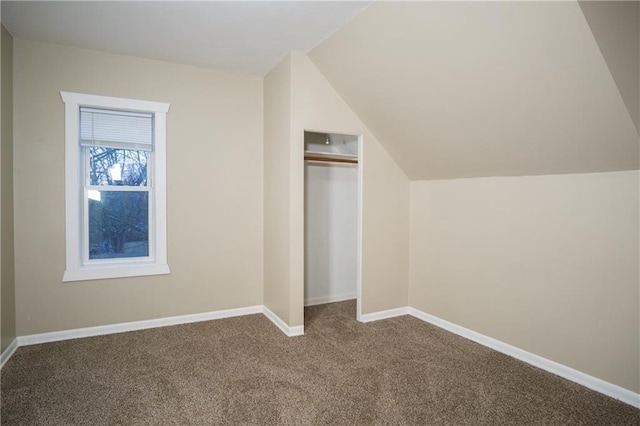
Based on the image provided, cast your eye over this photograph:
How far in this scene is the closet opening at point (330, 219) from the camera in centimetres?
435

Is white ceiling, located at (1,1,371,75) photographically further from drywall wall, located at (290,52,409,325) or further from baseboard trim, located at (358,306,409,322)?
baseboard trim, located at (358,306,409,322)

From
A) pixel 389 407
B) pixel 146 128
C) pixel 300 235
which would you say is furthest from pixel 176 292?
pixel 389 407

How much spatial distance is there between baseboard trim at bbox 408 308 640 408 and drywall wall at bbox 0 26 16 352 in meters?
3.78

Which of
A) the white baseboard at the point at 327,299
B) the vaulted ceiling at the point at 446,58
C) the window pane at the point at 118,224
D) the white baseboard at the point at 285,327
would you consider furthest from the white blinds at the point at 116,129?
the white baseboard at the point at 327,299

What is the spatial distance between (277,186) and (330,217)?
3.40 ft

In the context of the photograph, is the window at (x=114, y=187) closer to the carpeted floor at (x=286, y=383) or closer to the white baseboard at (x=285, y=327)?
the carpeted floor at (x=286, y=383)

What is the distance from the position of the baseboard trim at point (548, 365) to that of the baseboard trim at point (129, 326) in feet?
6.80

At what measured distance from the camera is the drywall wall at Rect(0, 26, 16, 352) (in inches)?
113

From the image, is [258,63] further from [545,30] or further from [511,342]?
[511,342]

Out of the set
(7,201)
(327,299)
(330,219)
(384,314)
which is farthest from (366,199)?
(7,201)

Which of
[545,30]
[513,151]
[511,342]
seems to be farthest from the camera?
[511,342]

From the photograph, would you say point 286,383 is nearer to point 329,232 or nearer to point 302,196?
point 302,196

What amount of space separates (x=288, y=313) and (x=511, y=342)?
1.93 meters

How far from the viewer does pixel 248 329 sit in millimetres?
3594
